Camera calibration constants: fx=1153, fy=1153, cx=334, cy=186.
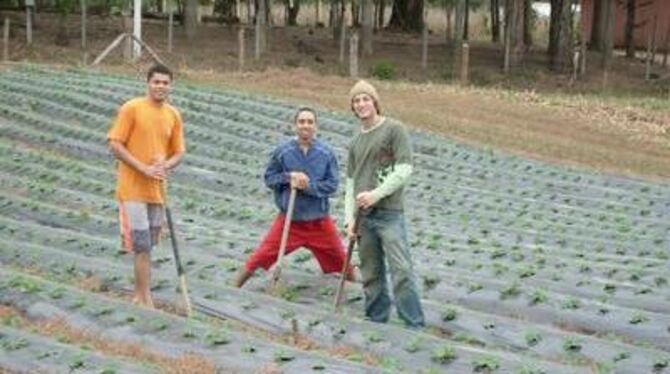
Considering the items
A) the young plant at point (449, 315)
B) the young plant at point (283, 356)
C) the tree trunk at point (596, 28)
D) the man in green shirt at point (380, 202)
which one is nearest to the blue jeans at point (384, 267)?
the man in green shirt at point (380, 202)

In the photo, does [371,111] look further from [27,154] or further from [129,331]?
[27,154]

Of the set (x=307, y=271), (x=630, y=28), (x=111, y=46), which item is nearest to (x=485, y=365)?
(x=307, y=271)

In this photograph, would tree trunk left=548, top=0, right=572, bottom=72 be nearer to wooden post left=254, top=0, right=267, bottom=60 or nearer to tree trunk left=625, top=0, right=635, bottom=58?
tree trunk left=625, top=0, right=635, bottom=58

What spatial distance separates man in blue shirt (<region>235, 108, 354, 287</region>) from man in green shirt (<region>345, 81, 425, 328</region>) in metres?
0.72

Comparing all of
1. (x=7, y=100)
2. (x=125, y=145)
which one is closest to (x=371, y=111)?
(x=125, y=145)

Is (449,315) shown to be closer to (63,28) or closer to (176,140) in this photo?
(176,140)

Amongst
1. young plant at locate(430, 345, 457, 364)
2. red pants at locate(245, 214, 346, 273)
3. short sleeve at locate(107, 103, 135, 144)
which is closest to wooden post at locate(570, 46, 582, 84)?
red pants at locate(245, 214, 346, 273)

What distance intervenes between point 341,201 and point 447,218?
1161 millimetres

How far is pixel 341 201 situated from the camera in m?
11.8

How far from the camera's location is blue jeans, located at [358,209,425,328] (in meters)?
6.43

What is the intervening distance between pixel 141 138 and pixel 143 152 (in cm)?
8

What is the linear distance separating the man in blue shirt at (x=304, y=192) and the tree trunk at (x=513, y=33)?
69.5 feet

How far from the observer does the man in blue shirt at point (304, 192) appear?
7.29 meters

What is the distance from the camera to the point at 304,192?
7352mm
